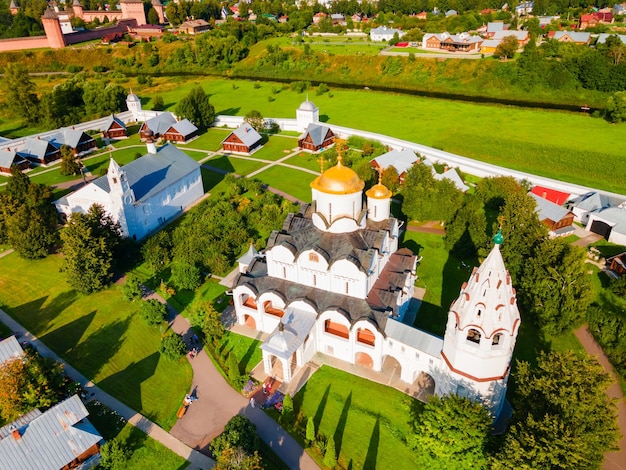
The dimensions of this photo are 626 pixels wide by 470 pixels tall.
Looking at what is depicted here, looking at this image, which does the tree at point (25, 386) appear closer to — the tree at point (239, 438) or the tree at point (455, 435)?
the tree at point (239, 438)

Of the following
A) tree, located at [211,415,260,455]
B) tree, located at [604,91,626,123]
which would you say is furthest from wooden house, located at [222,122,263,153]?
tree, located at [604,91,626,123]

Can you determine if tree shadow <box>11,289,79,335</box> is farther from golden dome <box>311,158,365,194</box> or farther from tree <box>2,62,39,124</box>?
tree <box>2,62,39,124</box>

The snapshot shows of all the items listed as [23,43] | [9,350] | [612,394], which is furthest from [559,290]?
[23,43]

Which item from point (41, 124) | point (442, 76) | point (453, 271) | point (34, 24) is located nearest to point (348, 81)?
point (442, 76)

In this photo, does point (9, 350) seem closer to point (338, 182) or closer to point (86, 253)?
point (86, 253)

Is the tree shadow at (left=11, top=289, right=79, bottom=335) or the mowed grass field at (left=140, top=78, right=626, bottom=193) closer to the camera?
the tree shadow at (left=11, top=289, right=79, bottom=335)

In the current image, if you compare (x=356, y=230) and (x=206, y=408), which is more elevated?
(x=356, y=230)

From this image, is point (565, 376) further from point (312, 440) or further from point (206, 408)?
point (206, 408)
